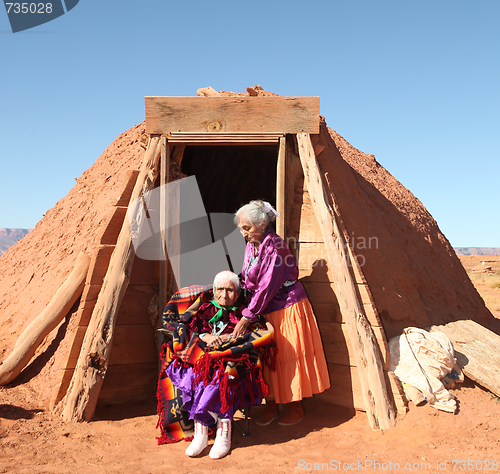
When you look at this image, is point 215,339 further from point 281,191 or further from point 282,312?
point 281,191

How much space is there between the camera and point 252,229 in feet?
11.2

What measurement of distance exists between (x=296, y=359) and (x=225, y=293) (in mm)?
777

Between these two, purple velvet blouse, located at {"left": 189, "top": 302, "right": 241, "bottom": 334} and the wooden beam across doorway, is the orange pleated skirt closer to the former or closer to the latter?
purple velvet blouse, located at {"left": 189, "top": 302, "right": 241, "bottom": 334}

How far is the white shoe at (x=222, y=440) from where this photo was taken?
9.48 ft

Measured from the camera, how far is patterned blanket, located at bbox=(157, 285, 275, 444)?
303cm

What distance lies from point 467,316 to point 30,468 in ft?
15.6

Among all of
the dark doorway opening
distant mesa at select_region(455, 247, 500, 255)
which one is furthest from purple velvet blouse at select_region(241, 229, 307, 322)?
distant mesa at select_region(455, 247, 500, 255)

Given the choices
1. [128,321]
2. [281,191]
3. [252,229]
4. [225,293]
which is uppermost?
[281,191]

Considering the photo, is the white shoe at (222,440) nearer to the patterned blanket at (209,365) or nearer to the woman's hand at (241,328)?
the patterned blanket at (209,365)

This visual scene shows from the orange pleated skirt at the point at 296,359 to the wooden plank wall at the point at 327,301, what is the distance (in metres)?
0.29

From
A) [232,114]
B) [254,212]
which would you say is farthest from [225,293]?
[232,114]

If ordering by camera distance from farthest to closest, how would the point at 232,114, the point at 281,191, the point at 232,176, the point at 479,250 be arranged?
the point at 479,250 → the point at 232,176 → the point at 232,114 → the point at 281,191

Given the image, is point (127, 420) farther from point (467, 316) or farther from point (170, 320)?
point (467, 316)

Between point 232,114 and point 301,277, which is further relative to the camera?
point 232,114
